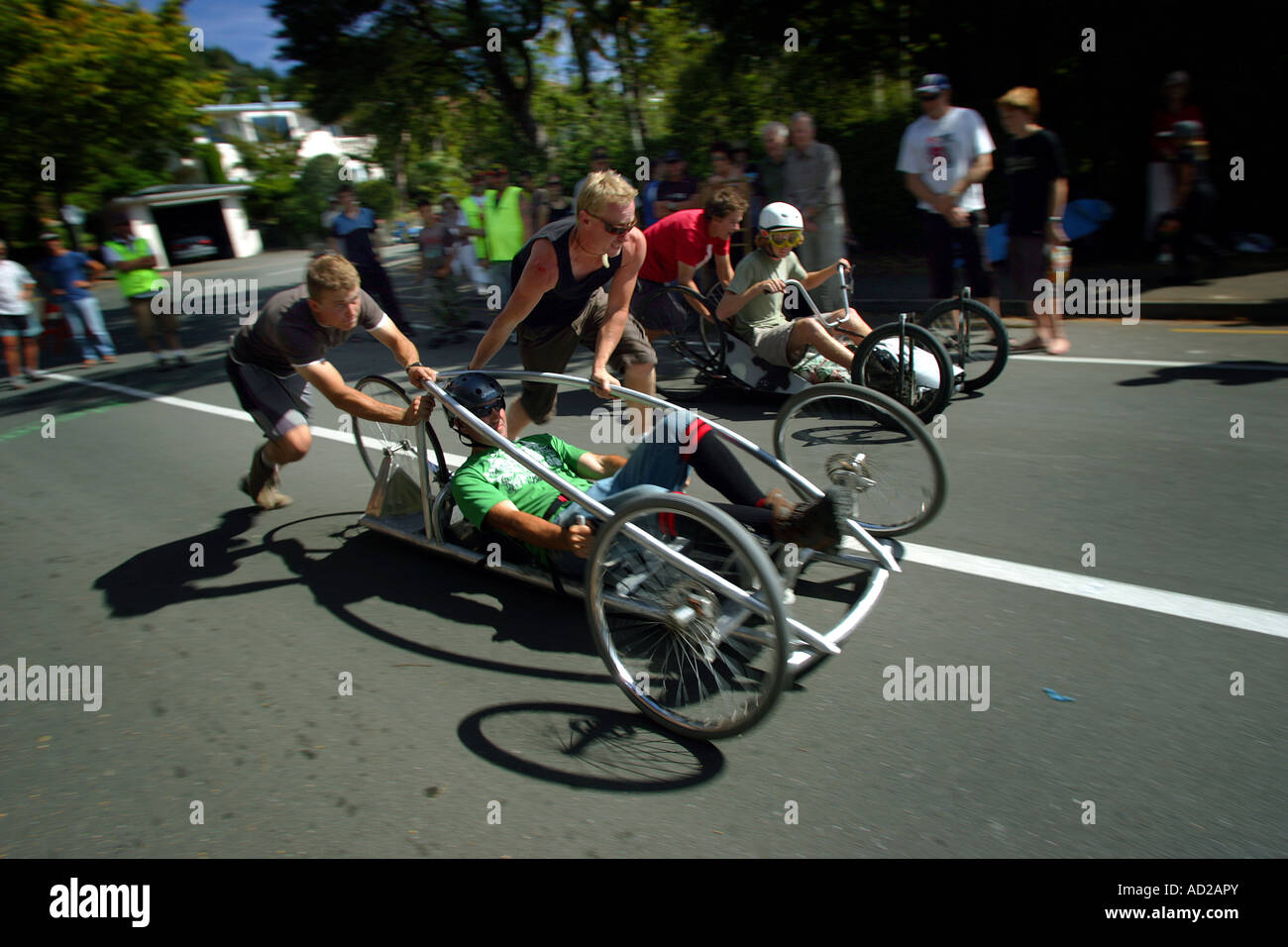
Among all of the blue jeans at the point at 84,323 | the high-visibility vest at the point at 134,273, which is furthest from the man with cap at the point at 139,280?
the blue jeans at the point at 84,323

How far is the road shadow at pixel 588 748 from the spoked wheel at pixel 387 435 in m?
1.65

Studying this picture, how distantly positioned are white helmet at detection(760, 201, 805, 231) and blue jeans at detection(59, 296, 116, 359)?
9.97 meters

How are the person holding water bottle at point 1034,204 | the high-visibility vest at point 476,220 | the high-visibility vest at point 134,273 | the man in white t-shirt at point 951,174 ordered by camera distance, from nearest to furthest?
the person holding water bottle at point 1034,204, the man in white t-shirt at point 951,174, the high-visibility vest at point 134,273, the high-visibility vest at point 476,220

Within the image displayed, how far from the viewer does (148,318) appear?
→ 36.9ft

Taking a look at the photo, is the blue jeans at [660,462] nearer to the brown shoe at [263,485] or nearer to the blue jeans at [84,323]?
the brown shoe at [263,485]

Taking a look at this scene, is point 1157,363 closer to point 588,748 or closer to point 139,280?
point 588,748

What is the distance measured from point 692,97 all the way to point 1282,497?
598 inches

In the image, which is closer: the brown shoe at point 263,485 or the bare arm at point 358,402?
the bare arm at point 358,402

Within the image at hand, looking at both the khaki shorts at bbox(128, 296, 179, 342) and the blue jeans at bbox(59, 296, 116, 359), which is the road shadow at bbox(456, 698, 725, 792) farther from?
the blue jeans at bbox(59, 296, 116, 359)

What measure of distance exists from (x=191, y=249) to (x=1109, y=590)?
36.3m

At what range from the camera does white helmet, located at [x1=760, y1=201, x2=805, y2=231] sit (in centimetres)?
589

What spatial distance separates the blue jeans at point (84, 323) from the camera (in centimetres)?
1186

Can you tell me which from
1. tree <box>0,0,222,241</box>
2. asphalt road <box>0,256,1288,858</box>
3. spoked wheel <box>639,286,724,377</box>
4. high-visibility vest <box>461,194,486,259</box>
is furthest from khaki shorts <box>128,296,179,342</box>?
spoked wheel <box>639,286,724,377</box>
